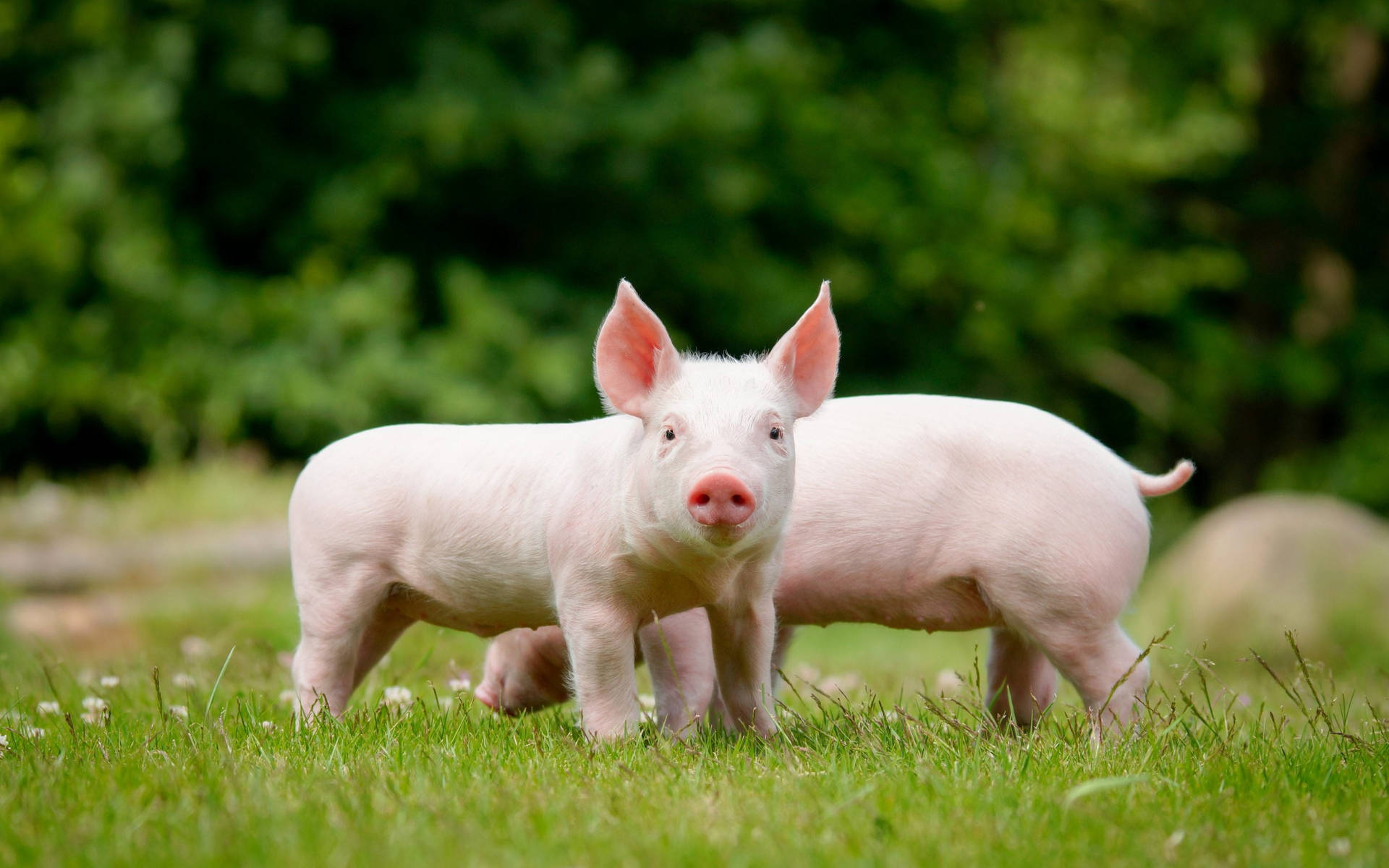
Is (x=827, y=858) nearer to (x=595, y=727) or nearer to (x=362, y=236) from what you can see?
(x=595, y=727)

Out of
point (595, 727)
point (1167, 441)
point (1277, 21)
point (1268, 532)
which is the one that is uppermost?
point (1277, 21)

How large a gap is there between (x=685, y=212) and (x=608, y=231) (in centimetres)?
80

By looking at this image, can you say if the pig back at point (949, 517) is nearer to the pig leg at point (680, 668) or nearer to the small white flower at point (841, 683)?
the pig leg at point (680, 668)

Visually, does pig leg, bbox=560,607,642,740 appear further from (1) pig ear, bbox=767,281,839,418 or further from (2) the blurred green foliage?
(2) the blurred green foliage

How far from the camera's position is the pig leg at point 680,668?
13.8ft

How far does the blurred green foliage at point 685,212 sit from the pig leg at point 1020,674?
24.4 ft

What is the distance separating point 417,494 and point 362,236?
8871 mm

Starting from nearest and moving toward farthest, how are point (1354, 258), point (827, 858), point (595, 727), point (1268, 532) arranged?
1. point (827, 858)
2. point (595, 727)
3. point (1268, 532)
4. point (1354, 258)

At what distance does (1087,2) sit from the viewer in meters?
16.8

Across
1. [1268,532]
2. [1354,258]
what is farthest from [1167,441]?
[1268,532]

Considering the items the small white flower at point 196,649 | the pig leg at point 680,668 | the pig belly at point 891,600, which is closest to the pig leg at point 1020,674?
the pig belly at point 891,600

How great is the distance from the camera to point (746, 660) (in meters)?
3.94

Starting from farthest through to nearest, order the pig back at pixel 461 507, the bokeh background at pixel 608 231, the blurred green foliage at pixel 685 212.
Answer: the blurred green foliage at pixel 685 212, the bokeh background at pixel 608 231, the pig back at pixel 461 507

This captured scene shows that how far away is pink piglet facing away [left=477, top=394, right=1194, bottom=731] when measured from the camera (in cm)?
400
